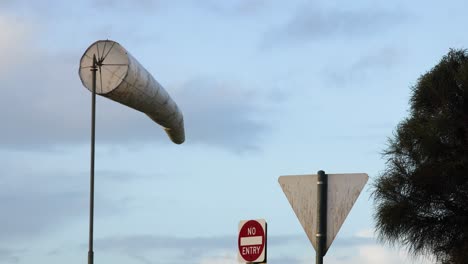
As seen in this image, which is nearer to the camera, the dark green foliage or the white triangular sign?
the white triangular sign

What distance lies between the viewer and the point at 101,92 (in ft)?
57.1

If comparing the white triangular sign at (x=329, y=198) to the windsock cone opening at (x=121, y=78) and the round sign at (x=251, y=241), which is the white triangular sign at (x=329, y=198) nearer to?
the round sign at (x=251, y=241)

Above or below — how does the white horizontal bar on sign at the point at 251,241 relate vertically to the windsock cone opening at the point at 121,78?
below

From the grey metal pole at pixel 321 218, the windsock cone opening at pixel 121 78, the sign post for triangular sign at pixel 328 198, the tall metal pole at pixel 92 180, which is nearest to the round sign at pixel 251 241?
the sign post for triangular sign at pixel 328 198

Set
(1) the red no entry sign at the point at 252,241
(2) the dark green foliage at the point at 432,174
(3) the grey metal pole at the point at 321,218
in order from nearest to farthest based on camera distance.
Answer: (3) the grey metal pole at the point at 321,218 → (1) the red no entry sign at the point at 252,241 → (2) the dark green foliage at the point at 432,174

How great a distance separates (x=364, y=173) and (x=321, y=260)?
0.83 meters

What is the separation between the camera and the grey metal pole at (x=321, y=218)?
8.45 meters

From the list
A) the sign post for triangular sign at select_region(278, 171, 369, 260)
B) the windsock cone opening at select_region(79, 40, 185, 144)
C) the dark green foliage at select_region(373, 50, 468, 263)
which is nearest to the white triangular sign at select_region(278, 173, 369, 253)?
the sign post for triangular sign at select_region(278, 171, 369, 260)

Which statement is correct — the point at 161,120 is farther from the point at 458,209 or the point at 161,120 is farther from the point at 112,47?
the point at 458,209

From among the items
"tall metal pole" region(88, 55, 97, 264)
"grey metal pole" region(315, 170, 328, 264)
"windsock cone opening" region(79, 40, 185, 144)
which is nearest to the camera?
"grey metal pole" region(315, 170, 328, 264)

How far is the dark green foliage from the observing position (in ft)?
127

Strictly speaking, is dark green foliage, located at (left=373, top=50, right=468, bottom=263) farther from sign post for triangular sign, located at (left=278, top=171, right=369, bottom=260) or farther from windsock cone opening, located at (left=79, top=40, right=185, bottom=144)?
sign post for triangular sign, located at (left=278, top=171, right=369, bottom=260)

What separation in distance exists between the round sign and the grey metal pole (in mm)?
1384

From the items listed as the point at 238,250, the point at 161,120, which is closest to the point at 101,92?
the point at 161,120
